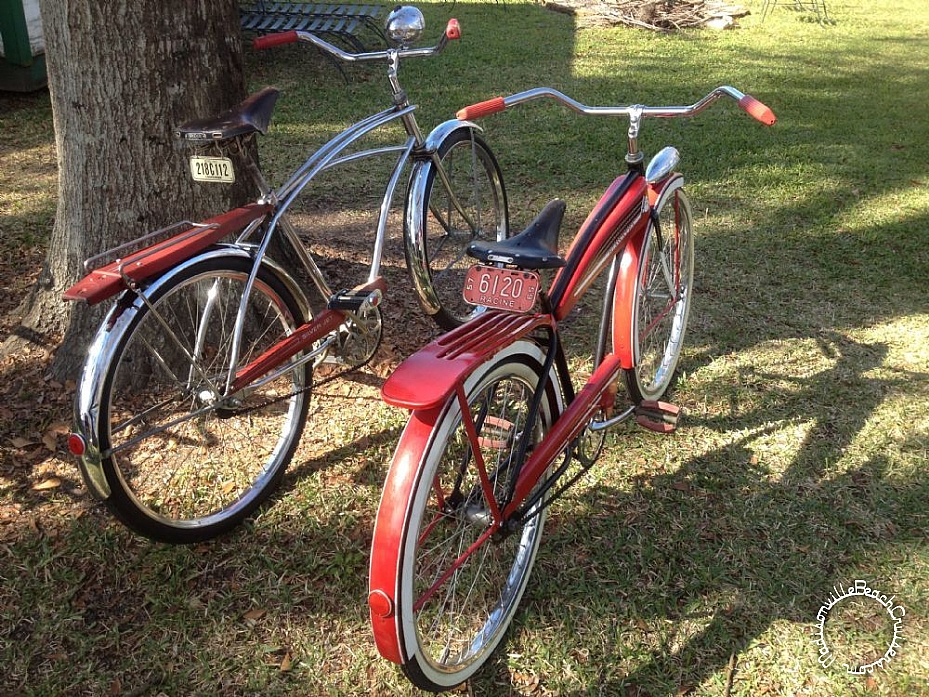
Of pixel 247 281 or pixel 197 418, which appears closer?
pixel 247 281

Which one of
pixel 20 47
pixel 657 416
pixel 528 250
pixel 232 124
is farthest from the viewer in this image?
pixel 20 47

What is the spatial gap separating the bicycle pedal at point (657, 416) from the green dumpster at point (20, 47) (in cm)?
632

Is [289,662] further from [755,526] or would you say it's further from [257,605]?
[755,526]

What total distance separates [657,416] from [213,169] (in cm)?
196

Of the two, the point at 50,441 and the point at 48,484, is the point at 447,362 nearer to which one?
the point at 48,484

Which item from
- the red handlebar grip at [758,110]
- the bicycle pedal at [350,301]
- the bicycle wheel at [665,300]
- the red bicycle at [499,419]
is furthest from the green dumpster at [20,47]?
the red handlebar grip at [758,110]

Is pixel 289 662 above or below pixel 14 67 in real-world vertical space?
below

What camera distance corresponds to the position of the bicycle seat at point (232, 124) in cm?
242

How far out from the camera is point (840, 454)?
3.23m

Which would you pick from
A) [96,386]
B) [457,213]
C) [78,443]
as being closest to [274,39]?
[457,213]

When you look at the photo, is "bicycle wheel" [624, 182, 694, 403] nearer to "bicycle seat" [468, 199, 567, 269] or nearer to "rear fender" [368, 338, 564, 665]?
"bicycle seat" [468, 199, 567, 269]

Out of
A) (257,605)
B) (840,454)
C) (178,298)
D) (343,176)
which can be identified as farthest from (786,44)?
(257,605)

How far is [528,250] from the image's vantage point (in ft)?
7.07

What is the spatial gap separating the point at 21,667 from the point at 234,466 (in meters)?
0.97
